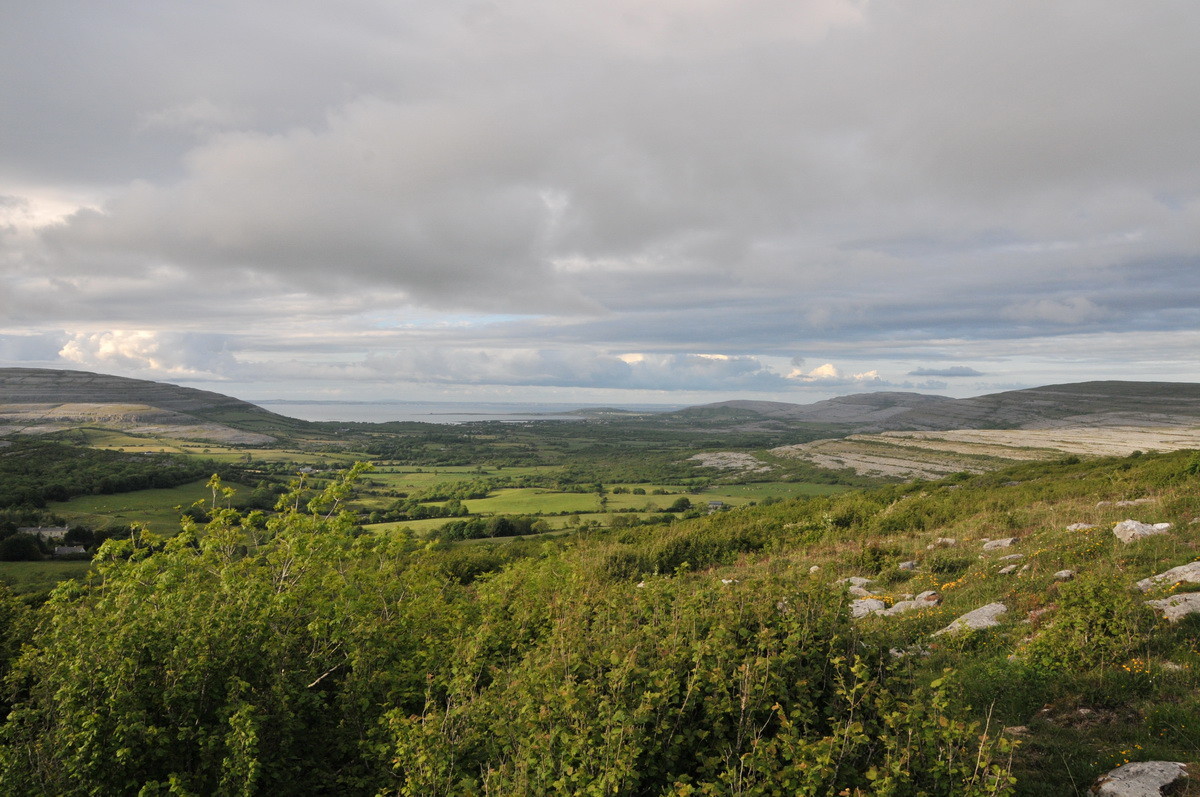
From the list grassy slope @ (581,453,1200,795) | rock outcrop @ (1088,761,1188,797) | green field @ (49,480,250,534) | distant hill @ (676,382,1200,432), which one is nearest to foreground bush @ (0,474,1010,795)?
rock outcrop @ (1088,761,1188,797)

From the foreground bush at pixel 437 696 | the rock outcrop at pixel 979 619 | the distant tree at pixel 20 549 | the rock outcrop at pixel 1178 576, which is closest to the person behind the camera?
the foreground bush at pixel 437 696

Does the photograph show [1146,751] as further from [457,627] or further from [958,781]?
[457,627]

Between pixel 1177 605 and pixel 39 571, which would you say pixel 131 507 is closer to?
pixel 39 571

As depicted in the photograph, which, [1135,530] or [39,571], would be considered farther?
[39,571]

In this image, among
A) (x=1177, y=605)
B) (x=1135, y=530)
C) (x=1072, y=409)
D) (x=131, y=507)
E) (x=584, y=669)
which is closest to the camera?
(x=584, y=669)

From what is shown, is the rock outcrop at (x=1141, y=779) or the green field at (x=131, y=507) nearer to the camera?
the rock outcrop at (x=1141, y=779)

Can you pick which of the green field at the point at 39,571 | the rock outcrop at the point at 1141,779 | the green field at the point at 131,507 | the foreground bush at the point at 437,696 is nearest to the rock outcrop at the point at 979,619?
the foreground bush at the point at 437,696

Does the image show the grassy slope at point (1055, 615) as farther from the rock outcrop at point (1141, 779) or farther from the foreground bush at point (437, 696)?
the foreground bush at point (437, 696)

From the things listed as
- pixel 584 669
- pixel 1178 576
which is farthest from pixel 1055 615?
pixel 584 669

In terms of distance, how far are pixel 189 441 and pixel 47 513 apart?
126 metres

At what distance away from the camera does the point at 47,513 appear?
71812 mm

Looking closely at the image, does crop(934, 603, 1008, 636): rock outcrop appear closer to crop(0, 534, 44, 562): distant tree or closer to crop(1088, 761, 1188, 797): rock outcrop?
crop(1088, 761, 1188, 797): rock outcrop

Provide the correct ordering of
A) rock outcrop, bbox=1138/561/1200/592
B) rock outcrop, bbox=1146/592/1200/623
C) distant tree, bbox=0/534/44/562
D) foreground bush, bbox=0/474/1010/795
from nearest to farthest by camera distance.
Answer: foreground bush, bbox=0/474/1010/795 < rock outcrop, bbox=1146/592/1200/623 < rock outcrop, bbox=1138/561/1200/592 < distant tree, bbox=0/534/44/562

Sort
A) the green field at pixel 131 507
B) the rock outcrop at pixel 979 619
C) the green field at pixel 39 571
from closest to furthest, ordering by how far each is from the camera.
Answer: the rock outcrop at pixel 979 619 → the green field at pixel 39 571 → the green field at pixel 131 507
